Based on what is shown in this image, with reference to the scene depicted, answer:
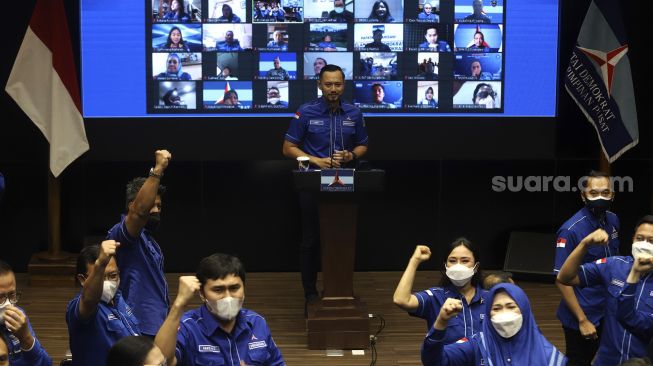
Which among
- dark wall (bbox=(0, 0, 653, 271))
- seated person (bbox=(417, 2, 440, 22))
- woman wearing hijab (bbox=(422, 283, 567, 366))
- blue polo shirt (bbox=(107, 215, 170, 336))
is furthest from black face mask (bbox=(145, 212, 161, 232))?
seated person (bbox=(417, 2, 440, 22))

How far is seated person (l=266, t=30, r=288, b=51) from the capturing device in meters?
7.85

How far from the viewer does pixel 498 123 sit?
26.3 ft

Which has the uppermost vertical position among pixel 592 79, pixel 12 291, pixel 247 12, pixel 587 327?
pixel 247 12

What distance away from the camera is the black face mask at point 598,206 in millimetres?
5250

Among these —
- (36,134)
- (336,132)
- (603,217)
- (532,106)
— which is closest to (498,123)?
(532,106)

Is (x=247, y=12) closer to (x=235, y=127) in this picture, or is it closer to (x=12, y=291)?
(x=235, y=127)

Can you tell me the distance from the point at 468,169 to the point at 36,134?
3.33m

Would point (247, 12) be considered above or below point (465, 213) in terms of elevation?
above

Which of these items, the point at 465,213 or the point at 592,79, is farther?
the point at 465,213

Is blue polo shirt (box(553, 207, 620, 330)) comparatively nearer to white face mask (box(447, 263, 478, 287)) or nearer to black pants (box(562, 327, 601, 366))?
black pants (box(562, 327, 601, 366))

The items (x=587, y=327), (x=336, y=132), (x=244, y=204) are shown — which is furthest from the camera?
(x=244, y=204)

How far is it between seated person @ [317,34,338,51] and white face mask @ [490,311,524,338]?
4513mm

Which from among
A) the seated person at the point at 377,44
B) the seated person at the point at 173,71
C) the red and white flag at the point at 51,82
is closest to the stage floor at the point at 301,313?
Result: the red and white flag at the point at 51,82

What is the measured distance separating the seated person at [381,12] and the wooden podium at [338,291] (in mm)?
2147
